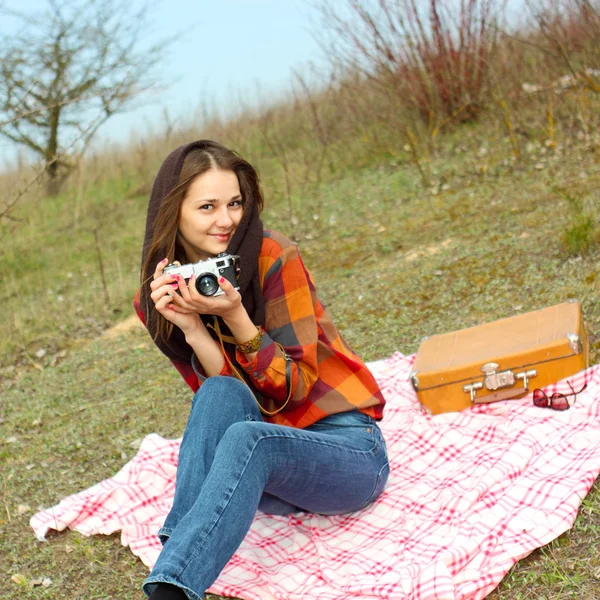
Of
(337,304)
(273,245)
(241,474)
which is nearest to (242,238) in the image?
(273,245)

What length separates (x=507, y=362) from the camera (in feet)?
9.29

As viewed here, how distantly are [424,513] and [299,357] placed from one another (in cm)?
63

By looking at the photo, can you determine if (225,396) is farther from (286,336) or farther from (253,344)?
(286,336)

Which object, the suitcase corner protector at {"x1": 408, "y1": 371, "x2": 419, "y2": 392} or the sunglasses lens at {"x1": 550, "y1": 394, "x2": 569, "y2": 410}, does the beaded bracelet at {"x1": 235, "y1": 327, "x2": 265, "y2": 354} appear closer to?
the suitcase corner protector at {"x1": 408, "y1": 371, "x2": 419, "y2": 392}

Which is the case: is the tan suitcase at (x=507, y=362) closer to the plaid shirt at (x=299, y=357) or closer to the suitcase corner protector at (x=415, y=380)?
the suitcase corner protector at (x=415, y=380)

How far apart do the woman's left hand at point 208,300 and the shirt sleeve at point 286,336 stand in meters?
0.16

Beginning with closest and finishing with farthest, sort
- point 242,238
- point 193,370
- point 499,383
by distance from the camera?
1. point 242,238
2. point 193,370
3. point 499,383

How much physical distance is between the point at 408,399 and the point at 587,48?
474 centimetres

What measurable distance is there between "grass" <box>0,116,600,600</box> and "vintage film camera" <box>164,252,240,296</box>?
3.30 feet

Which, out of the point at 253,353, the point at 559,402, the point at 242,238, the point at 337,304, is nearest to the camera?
the point at 253,353

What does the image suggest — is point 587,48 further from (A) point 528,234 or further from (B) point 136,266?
(B) point 136,266

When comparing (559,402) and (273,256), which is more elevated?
(273,256)

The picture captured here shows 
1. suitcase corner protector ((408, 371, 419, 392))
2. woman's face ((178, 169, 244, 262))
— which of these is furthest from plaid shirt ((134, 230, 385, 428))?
suitcase corner protector ((408, 371, 419, 392))

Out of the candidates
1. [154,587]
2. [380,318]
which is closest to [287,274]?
[154,587]
